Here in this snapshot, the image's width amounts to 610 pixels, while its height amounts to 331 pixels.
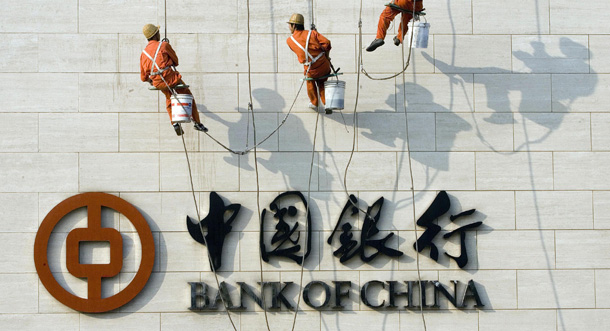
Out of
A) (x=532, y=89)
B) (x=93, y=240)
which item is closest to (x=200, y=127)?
(x=93, y=240)

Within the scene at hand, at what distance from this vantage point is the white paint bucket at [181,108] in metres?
8.91

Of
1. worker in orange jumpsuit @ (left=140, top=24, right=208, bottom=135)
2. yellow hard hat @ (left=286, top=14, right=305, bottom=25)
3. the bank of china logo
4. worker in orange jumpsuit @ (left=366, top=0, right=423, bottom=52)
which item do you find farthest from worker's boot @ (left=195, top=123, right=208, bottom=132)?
worker in orange jumpsuit @ (left=366, top=0, right=423, bottom=52)

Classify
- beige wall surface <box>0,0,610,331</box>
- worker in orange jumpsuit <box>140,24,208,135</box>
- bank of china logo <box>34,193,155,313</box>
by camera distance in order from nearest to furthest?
1. worker in orange jumpsuit <box>140,24,208,135</box>
2. bank of china logo <box>34,193,155,313</box>
3. beige wall surface <box>0,0,610,331</box>

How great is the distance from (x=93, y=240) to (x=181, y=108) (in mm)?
1917

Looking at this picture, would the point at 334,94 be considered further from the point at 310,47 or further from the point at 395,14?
the point at 395,14

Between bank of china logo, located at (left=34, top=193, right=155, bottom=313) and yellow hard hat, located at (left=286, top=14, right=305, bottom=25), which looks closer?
yellow hard hat, located at (left=286, top=14, right=305, bottom=25)

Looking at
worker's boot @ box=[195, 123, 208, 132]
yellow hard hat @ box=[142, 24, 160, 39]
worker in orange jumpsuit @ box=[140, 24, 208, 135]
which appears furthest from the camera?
worker's boot @ box=[195, 123, 208, 132]

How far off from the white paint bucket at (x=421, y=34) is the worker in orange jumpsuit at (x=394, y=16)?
193mm

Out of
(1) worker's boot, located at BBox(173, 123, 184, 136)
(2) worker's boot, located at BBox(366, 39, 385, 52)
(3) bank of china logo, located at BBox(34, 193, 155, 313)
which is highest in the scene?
(2) worker's boot, located at BBox(366, 39, 385, 52)

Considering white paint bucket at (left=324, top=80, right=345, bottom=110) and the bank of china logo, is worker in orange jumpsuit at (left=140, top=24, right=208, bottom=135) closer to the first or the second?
the bank of china logo

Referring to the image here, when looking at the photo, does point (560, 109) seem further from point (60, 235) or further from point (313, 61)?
point (60, 235)

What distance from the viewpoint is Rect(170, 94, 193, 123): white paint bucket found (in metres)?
8.91

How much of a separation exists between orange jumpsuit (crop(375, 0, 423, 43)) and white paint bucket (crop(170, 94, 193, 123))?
232 cm

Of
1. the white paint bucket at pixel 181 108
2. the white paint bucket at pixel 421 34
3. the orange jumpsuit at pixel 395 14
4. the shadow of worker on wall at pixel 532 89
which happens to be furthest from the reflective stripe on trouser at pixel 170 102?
the shadow of worker on wall at pixel 532 89
